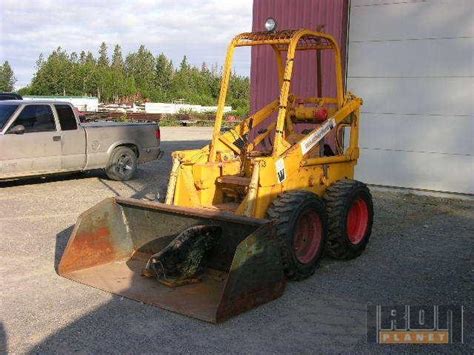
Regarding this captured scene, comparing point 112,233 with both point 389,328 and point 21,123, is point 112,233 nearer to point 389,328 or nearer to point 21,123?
point 389,328

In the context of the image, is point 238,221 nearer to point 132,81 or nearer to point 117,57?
point 132,81

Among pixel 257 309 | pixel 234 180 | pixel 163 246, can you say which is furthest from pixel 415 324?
pixel 163 246

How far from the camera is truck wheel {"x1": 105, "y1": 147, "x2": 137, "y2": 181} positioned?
43.5 feet

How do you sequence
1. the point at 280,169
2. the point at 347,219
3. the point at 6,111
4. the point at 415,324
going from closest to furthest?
the point at 415,324
the point at 280,169
the point at 347,219
the point at 6,111

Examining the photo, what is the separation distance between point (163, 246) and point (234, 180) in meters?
1.15

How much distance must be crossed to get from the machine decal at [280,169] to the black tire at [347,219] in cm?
87

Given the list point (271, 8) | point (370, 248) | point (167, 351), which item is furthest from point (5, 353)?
point (271, 8)

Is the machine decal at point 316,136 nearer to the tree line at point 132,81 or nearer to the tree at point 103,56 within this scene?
the tree line at point 132,81

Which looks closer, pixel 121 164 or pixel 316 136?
pixel 316 136

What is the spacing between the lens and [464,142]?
11.7m

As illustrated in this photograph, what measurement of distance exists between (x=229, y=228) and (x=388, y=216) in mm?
4871

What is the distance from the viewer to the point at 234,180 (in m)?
7.03

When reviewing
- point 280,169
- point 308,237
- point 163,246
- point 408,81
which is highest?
point 408,81

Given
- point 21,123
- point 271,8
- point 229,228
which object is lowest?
point 229,228
